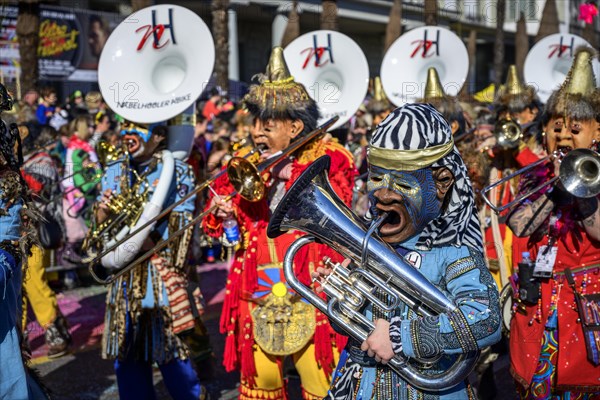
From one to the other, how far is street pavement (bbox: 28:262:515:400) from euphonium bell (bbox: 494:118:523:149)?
63.7 inches

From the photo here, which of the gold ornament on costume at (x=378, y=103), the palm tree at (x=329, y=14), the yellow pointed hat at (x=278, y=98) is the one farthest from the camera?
the palm tree at (x=329, y=14)

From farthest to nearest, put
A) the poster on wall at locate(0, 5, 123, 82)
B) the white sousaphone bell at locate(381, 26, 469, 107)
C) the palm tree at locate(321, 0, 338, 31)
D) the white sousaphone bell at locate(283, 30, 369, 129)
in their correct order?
the poster on wall at locate(0, 5, 123, 82)
the palm tree at locate(321, 0, 338, 31)
the white sousaphone bell at locate(381, 26, 469, 107)
the white sousaphone bell at locate(283, 30, 369, 129)

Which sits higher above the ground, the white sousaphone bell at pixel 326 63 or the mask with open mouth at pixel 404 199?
the white sousaphone bell at pixel 326 63

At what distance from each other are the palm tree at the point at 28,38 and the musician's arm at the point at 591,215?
435 inches

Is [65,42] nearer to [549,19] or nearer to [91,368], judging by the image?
[549,19]

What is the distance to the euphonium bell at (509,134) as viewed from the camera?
5477 millimetres

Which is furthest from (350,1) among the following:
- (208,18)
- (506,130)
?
(506,130)

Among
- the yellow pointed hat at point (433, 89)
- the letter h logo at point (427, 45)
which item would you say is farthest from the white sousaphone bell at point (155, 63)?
the letter h logo at point (427, 45)

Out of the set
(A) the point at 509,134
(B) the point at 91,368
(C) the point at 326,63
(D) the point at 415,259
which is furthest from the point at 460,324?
(C) the point at 326,63

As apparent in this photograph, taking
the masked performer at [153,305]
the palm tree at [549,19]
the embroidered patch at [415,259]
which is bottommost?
the masked performer at [153,305]

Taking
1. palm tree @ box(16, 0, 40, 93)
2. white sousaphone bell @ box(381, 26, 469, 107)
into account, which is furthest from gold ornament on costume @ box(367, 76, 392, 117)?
palm tree @ box(16, 0, 40, 93)

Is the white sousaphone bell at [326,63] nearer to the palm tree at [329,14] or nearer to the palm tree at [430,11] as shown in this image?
the palm tree at [329,14]

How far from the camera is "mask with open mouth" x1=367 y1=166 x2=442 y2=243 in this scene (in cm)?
235

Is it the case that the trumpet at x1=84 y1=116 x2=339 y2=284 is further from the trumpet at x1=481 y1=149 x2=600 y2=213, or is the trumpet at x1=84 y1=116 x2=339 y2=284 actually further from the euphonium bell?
the euphonium bell
